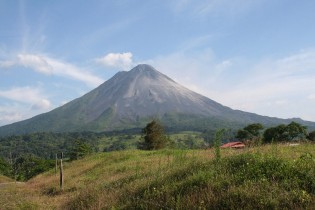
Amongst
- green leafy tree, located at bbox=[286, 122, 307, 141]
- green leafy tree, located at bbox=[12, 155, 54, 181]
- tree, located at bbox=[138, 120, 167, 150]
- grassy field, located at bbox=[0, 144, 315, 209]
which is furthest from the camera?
green leafy tree, located at bbox=[12, 155, 54, 181]

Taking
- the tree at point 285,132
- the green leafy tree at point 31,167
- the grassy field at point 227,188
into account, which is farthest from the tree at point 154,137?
the grassy field at point 227,188

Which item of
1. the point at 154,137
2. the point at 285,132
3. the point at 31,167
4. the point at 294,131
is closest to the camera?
the point at 294,131

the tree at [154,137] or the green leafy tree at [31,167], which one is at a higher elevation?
the tree at [154,137]

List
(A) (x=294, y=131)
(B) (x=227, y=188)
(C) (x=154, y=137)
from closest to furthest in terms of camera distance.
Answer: (B) (x=227, y=188), (A) (x=294, y=131), (C) (x=154, y=137)

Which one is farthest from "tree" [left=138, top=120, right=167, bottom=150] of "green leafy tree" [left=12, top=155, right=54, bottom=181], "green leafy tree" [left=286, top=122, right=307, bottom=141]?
"green leafy tree" [left=12, top=155, right=54, bottom=181]

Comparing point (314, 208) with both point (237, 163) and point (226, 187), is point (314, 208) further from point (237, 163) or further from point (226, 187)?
point (237, 163)

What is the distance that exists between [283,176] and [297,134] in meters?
55.9

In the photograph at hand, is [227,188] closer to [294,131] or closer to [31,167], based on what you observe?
[294,131]

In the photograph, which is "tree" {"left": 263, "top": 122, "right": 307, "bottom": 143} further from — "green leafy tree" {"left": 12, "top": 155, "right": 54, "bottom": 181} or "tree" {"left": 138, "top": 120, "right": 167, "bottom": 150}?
"green leafy tree" {"left": 12, "top": 155, "right": 54, "bottom": 181}

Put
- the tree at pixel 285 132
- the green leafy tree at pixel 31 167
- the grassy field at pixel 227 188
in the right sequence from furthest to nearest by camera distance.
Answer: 1. the green leafy tree at pixel 31 167
2. the tree at pixel 285 132
3. the grassy field at pixel 227 188

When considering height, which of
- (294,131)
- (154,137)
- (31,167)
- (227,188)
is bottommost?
(31,167)

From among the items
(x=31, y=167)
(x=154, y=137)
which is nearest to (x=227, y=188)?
(x=154, y=137)

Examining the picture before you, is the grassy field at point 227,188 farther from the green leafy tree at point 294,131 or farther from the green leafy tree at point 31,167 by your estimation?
the green leafy tree at point 31,167

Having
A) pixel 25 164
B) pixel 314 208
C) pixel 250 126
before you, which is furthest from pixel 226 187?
pixel 25 164
